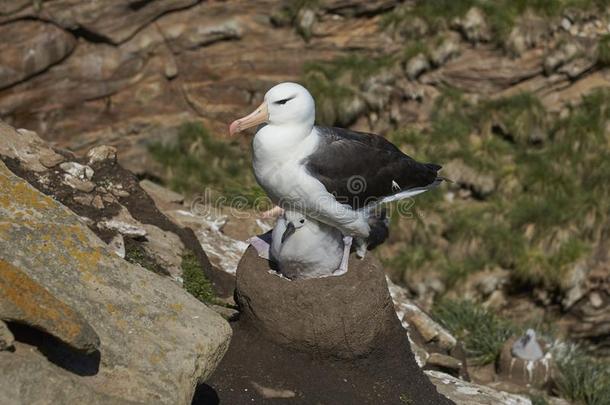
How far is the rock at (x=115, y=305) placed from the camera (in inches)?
178

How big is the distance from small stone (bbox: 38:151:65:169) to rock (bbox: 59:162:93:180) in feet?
0.19

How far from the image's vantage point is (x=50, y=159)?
24.9ft

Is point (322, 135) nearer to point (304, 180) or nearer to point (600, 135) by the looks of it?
point (304, 180)

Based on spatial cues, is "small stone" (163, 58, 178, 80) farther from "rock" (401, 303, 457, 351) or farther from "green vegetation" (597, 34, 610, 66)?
"green vegetation" (597, 34, 610, 66)

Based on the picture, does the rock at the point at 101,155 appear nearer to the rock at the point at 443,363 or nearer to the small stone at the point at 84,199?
the small stone at the point at 84,199

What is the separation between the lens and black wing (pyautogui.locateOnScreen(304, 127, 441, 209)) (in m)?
5.99

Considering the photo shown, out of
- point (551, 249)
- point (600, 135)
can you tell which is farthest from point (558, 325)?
point (600, 135)

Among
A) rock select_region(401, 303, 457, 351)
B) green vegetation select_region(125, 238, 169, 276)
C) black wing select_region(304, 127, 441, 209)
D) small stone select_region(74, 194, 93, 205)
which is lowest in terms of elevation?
rock select_region(401, 303, 457, 351)

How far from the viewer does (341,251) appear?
658 centimetres

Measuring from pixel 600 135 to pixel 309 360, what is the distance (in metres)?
8.51

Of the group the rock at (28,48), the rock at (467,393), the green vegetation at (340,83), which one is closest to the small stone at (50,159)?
the rock at (467,393)

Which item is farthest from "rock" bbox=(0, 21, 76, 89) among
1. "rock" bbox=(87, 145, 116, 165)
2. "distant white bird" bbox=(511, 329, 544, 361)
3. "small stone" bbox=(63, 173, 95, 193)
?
"distant white bird" bbox=(511, 329, 544, 361)

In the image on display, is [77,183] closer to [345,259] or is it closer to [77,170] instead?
[77,170]

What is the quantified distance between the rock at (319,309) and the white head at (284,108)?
4.15ft
